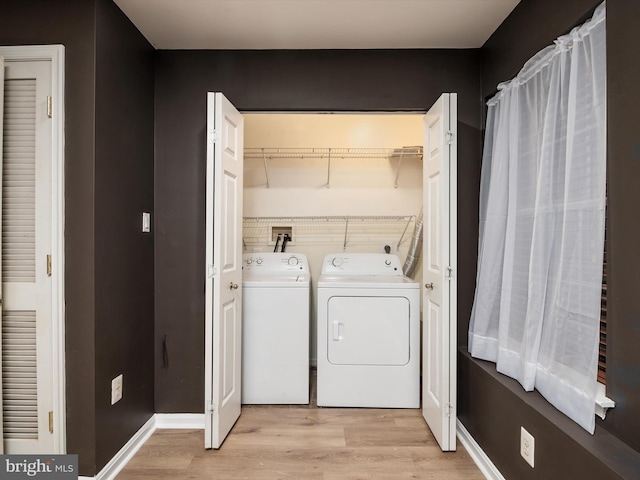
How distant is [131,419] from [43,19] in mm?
2023

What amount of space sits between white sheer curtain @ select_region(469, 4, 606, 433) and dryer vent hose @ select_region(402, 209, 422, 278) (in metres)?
1.02

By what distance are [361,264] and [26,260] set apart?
2.15 meters

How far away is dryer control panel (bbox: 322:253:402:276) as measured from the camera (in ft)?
9.69

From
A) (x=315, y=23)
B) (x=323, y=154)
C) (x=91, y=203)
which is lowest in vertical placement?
(x=91, y=203)

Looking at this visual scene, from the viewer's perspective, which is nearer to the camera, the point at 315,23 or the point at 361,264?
the point at 315,23

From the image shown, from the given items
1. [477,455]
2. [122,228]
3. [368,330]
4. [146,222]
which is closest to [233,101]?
[146,222]

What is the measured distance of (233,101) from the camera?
7.46 ft

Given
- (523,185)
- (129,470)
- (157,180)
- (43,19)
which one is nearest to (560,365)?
(523,185)

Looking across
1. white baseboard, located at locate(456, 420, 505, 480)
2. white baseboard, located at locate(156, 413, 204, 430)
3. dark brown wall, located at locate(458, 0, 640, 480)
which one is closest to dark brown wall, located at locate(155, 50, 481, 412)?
white baseboard, located at locate(156, 413, 204, 430)

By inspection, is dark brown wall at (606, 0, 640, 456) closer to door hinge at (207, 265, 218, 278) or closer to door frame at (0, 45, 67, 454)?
door hinge at (207, 265, 218, 278)

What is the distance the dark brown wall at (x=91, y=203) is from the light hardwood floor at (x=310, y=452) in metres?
0.30

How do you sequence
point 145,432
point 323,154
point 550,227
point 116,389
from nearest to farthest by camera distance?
point 550,227, point 116,389, point 145,432, point 323,154

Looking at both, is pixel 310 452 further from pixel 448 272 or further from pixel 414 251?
pixel 414 251

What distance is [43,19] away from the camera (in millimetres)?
1655
